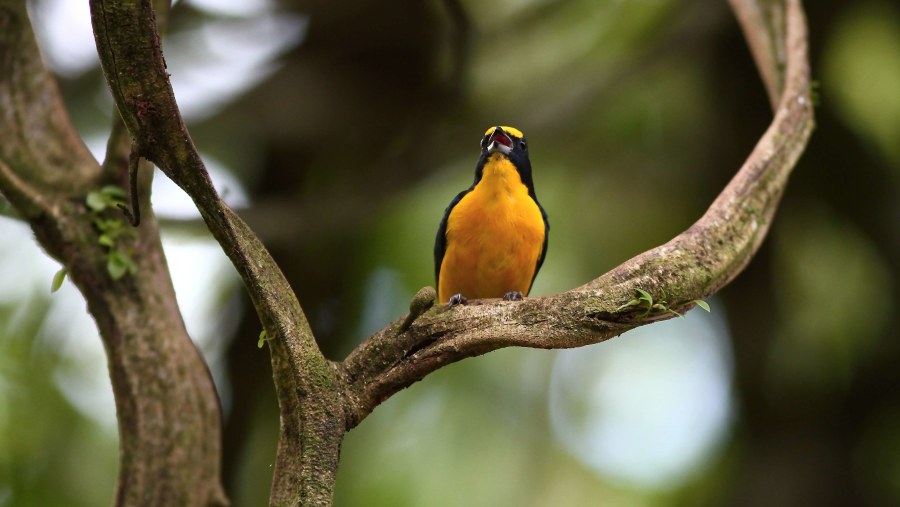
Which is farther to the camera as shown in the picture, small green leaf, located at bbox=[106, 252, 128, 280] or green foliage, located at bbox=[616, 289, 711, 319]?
small green leaf, located at bbox=[106, 252, 128, 280]

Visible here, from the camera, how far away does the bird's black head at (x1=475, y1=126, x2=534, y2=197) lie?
15.2ft

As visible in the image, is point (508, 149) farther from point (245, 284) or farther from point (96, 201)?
point (245, 284)

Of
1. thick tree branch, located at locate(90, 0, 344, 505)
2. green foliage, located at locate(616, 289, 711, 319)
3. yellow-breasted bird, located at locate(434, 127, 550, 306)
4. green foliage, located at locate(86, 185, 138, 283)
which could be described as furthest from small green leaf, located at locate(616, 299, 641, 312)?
green foliage, located at locate(86, 185, 138, 283)

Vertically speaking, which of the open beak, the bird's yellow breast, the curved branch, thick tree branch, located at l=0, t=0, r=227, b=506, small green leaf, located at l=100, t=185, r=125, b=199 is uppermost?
the open beak

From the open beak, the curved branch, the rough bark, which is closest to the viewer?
the rough bark

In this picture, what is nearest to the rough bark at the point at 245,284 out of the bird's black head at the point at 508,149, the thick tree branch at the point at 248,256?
the thick tree branch at the point at 248,256

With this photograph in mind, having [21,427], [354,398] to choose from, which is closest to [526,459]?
[21,427]

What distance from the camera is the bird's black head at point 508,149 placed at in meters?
4.64

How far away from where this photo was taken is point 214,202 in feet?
8.32

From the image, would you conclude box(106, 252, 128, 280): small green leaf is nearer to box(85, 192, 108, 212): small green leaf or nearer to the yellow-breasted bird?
box(85, 192, 108, 212): small green leaf

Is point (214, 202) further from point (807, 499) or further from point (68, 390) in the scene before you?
point (807, 499)

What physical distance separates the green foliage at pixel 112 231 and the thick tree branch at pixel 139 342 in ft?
0.04

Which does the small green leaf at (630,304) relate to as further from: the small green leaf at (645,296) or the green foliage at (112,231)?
the green foliage at (112,231)

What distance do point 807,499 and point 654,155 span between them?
288 centimetres
